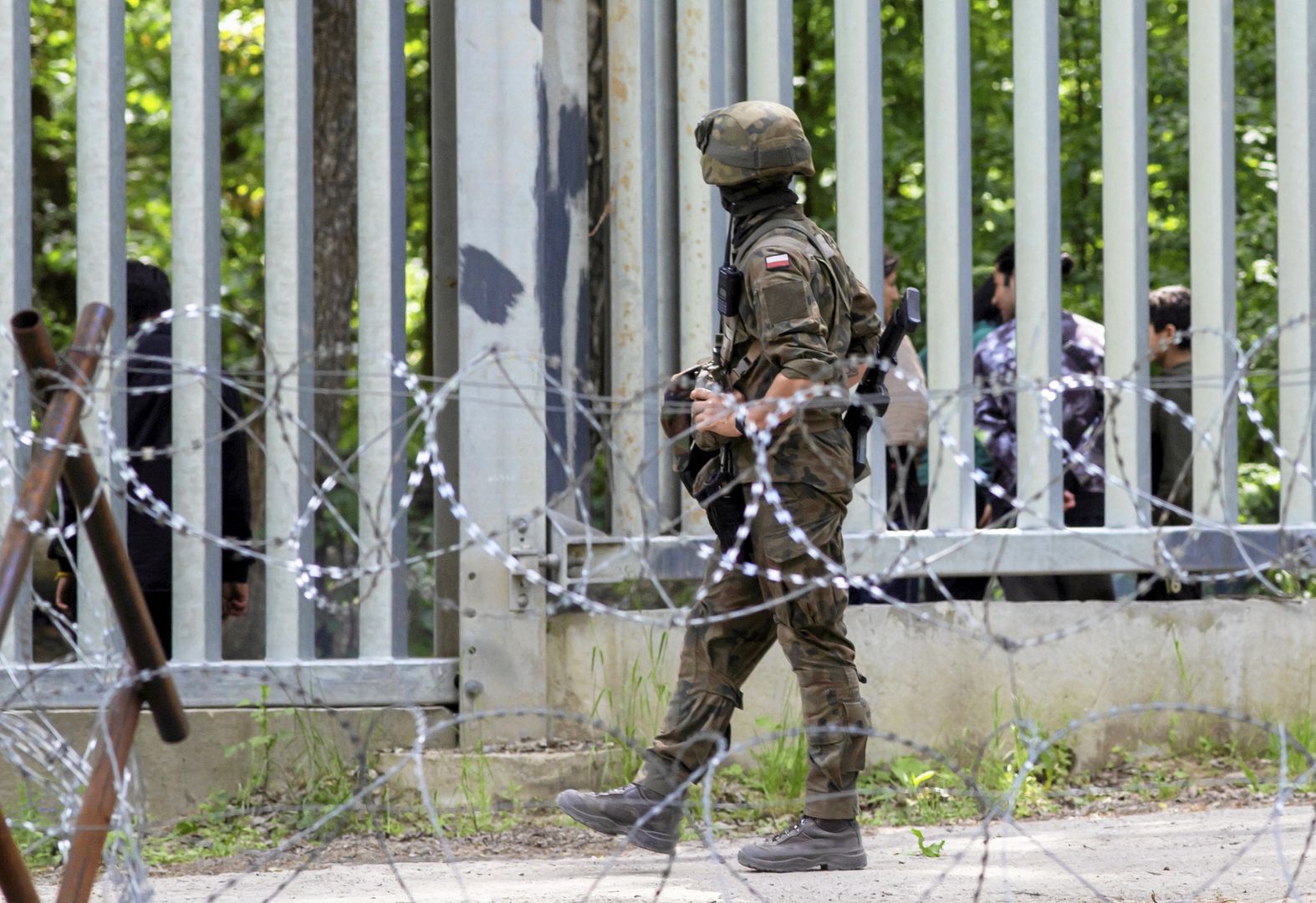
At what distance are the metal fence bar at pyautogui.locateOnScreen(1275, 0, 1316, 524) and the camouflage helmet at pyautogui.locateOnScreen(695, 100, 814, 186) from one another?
2.25 m

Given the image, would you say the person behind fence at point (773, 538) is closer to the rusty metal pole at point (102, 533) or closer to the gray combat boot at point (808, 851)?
the gray combat boot at point (808, 851)

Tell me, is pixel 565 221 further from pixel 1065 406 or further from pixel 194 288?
pixel 1065 406

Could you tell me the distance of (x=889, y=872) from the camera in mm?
4148

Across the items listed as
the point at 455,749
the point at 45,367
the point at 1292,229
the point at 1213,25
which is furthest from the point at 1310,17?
the point at 45,367

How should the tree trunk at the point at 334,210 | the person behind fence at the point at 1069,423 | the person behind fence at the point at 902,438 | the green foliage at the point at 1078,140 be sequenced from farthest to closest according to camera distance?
1. the green foliage at the point at 1078,140
2. the tree trunk at the point at 334,210
3. the person behind fence at the point at 1069,423
4. the person behind fence at the point at 902,438

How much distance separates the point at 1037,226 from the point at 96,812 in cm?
381

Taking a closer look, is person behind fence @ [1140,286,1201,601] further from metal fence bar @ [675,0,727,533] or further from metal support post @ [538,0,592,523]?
metal support post @ [538,0,592,523]

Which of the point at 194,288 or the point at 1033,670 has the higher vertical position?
the point at 194,288

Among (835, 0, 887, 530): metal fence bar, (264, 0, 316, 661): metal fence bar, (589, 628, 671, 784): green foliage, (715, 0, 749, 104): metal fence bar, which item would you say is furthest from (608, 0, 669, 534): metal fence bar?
(264, 0, 316, 661): metal fence bar

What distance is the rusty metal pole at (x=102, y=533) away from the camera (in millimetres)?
2490

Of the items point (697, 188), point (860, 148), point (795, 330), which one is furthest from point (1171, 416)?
point (795, 330)

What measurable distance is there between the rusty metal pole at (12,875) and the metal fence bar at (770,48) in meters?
3.57

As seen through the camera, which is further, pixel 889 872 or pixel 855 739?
pixel 889 872

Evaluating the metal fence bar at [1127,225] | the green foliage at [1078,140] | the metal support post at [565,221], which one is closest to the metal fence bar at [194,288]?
the metal support post at [565,221]
